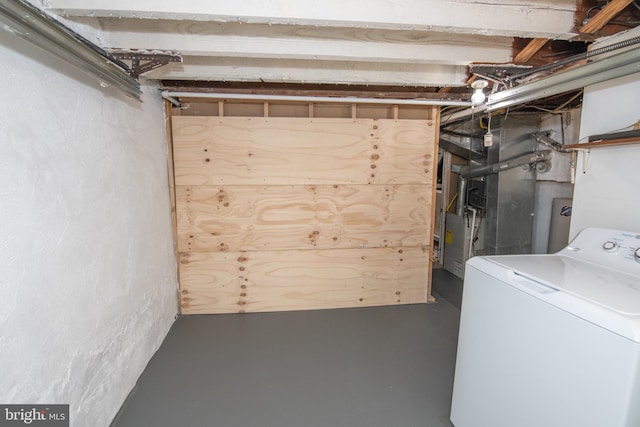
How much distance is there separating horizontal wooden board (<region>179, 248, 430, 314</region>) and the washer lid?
1351mm

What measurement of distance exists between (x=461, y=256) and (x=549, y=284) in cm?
253

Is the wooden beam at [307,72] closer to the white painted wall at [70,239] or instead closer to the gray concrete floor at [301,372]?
the white painted wall at [70,239]

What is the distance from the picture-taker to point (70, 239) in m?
1.08

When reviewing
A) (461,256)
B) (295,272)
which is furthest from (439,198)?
(295,272)

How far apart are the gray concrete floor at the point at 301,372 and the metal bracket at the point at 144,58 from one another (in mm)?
1848

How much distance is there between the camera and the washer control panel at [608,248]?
3.36 ft

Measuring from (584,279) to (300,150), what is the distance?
→ 1.92 meters

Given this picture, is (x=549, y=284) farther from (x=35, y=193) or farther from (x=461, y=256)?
(x=461, y=256)

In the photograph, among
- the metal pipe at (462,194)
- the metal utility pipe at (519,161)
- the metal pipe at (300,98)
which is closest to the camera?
the metal pipe at (300,98)

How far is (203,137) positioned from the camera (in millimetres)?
2195

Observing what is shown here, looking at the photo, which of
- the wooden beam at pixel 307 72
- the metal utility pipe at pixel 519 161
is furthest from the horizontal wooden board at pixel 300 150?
the metal utility pipe at pixel 519 161

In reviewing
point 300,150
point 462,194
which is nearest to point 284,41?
point 300,150

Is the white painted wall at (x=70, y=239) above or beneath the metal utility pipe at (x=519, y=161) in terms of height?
beneath

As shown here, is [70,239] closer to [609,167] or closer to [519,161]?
[609,167]
